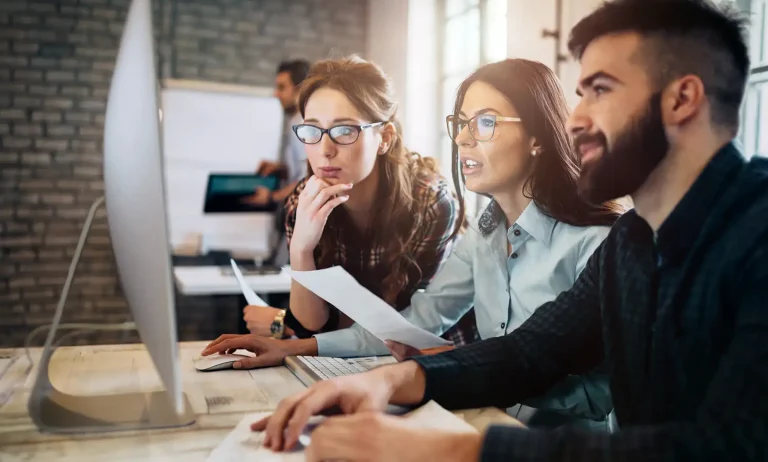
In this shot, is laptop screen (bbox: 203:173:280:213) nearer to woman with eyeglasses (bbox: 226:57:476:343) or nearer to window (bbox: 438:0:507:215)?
woman with eyeglasses (bbox: 226:57:476:343)

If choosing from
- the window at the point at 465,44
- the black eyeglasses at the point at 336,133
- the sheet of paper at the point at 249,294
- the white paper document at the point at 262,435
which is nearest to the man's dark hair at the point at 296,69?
the black eyeglasses at the point at 336,133

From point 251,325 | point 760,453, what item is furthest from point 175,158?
point 760,453

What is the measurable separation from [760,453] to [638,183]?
27 centimetres

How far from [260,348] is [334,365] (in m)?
0.13

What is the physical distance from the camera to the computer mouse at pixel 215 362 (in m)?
0.90

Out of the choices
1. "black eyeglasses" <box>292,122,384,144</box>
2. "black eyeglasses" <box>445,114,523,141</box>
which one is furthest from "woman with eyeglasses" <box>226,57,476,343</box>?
"black eyeglasses" <box>445,114,523,141</box>

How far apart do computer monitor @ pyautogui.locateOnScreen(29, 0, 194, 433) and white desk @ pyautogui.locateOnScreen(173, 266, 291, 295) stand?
19 cm

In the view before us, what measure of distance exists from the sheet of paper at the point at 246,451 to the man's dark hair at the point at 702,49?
1.64 feet

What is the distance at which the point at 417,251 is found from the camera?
0.97m

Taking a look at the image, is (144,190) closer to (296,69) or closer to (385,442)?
(385,442)

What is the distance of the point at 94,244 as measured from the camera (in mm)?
934

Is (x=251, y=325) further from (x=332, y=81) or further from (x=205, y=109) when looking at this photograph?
(x=205, y=109)

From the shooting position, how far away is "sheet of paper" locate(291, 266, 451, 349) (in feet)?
2.78

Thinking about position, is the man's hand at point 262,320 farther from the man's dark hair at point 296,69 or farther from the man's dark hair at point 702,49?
the man's dark hair at point 702,49
